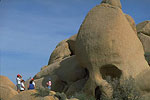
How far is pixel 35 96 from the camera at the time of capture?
11.1m

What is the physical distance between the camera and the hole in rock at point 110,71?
536 inches

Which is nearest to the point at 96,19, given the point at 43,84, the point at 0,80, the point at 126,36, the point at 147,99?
the point at 126,36

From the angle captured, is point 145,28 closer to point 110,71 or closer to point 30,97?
point 110,71

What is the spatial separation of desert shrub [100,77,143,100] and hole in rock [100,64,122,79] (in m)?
0.65

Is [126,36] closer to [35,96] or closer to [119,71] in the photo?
[119,71]

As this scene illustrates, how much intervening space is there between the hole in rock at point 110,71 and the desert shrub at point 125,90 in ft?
2.14

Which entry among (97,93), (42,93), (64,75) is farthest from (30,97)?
(64,75)

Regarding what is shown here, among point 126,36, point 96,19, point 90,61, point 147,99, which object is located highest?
point 96,19

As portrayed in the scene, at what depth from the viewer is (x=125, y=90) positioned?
496 inches

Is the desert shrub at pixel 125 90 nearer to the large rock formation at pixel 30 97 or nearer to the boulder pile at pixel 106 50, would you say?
the boulder pile at pixel 106 50

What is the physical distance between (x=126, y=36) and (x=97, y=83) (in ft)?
9.46

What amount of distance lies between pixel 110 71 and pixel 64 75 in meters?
4.58

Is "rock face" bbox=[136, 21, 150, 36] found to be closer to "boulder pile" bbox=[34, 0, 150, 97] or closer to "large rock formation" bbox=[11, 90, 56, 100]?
"boulder pile" bbox=[34, 0, 150, 97]

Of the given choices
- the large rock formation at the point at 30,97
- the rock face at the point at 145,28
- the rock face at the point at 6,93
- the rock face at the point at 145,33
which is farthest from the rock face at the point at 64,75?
the rock face at the point at 145,28
